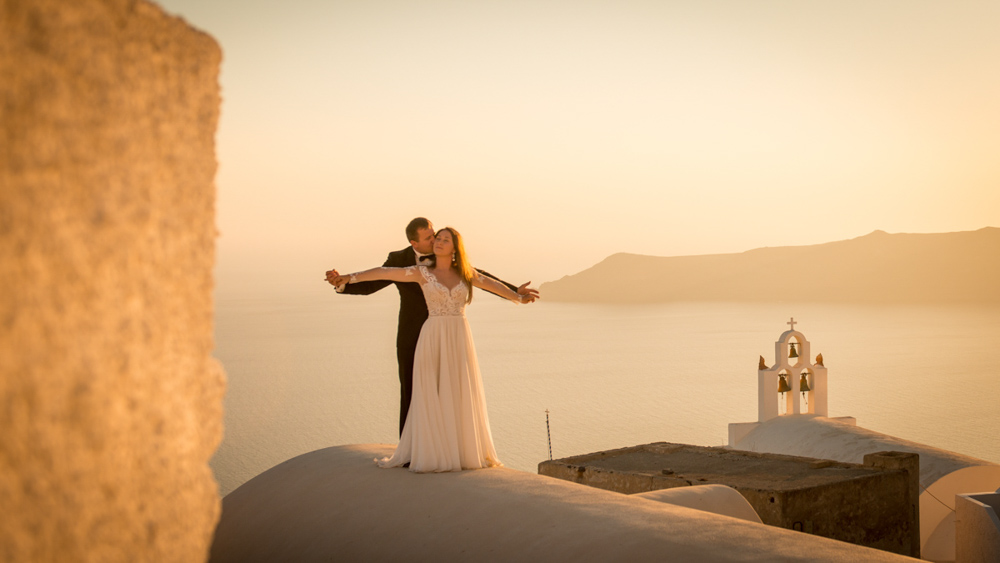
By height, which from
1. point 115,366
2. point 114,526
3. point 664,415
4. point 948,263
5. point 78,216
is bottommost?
point 664,415

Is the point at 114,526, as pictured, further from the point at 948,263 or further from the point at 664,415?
the point at 948,263

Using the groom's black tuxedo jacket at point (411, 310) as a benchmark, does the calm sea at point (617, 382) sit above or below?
below

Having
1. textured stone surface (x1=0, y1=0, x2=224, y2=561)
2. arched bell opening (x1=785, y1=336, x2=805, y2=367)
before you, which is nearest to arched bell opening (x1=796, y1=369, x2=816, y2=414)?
arched bell opening (x1=785, y1=336, x2=805, y2=367)

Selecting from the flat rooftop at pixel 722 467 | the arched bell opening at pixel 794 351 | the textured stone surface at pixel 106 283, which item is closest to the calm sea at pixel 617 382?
the arched bell opening at pixel 794 351

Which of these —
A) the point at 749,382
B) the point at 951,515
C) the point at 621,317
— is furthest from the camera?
the point at 621,317

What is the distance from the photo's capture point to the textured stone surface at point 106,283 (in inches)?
62.3

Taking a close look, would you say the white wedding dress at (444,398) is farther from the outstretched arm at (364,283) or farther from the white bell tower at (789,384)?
the white bell tower at (789,384)

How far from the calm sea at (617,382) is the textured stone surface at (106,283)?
47630 millimetres

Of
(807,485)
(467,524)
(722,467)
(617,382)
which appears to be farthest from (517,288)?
(617,382)

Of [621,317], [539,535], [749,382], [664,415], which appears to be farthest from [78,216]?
[621,317]

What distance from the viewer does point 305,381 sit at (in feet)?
289

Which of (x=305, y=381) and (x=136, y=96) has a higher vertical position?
(x=136, y=96)

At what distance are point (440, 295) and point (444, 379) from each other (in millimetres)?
656

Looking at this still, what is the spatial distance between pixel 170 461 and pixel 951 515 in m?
14.5
